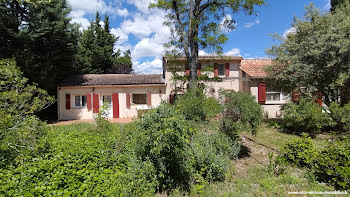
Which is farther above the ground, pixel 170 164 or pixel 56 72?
pixel 56 72

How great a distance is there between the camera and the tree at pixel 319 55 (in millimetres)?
8227

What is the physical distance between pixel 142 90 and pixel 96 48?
35.2ft

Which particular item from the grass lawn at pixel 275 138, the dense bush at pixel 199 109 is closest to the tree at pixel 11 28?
the dense bush at pixel 199 109

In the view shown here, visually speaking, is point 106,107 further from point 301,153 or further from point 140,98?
point 140,98

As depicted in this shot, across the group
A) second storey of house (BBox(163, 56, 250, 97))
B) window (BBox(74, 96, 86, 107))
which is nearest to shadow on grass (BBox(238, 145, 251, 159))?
second storey of house (BBox(163, 56, 250, 97))

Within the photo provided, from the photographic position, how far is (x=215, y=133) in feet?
18.0

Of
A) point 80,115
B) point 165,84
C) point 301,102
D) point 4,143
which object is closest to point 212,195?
point 4,143

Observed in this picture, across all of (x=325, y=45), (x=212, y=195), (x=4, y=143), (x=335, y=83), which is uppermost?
(x=325, y=45)

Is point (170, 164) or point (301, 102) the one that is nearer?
point (170, 164)

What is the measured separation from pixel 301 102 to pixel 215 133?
20.1 feet

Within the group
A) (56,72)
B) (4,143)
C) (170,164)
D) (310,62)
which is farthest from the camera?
(56,72)

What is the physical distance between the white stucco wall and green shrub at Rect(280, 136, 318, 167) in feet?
32.6

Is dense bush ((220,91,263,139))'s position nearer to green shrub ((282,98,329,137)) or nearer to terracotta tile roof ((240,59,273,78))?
green shrub ((282,98,329,137))

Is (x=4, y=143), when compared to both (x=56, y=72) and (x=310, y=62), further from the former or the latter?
(x=310, y=62)
